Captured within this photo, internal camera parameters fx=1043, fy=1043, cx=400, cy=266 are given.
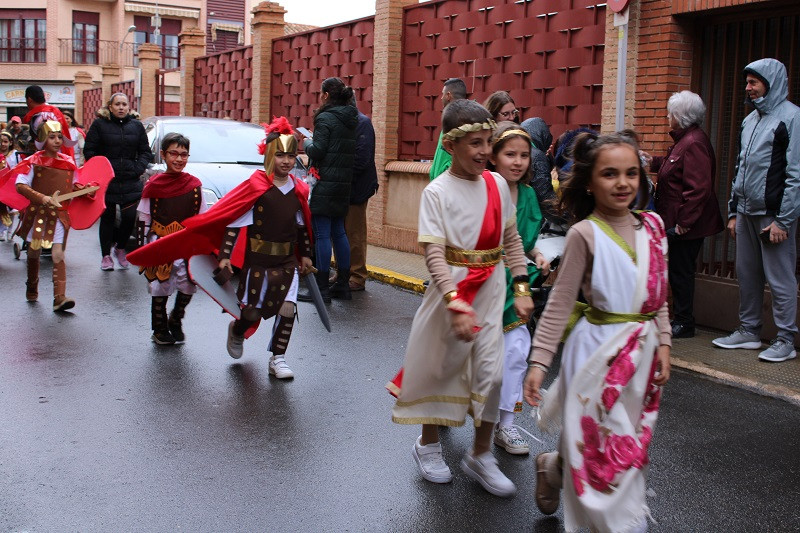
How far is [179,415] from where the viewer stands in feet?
19.6

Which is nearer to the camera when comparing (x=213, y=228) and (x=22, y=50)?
(x=213, y=228)

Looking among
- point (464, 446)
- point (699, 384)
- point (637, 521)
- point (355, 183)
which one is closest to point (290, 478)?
point (464, 446)

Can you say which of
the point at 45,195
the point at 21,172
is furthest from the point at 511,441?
the point at 21,172

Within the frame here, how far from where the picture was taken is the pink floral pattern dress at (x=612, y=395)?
12.3 ft

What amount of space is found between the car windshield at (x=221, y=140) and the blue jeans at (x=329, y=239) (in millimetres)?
2312

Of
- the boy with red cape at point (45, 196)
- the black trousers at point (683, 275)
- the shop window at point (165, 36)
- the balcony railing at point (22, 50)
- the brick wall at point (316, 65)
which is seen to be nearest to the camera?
the black trousers at point (683, 275)

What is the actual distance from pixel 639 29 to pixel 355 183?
3170mm

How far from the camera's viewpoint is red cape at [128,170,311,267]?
683 cm

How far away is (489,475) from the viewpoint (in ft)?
15.5

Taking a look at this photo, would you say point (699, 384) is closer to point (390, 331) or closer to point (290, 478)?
point (390, 331)

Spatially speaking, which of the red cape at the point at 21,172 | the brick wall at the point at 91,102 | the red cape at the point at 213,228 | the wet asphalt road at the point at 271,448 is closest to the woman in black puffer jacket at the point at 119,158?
the red cape at the point at 21,172

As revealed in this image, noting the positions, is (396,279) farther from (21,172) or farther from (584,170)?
(584,170)

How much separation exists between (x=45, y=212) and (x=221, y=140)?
11.5ft

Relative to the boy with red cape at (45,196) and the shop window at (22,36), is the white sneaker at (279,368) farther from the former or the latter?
the shop window at (22,36)
